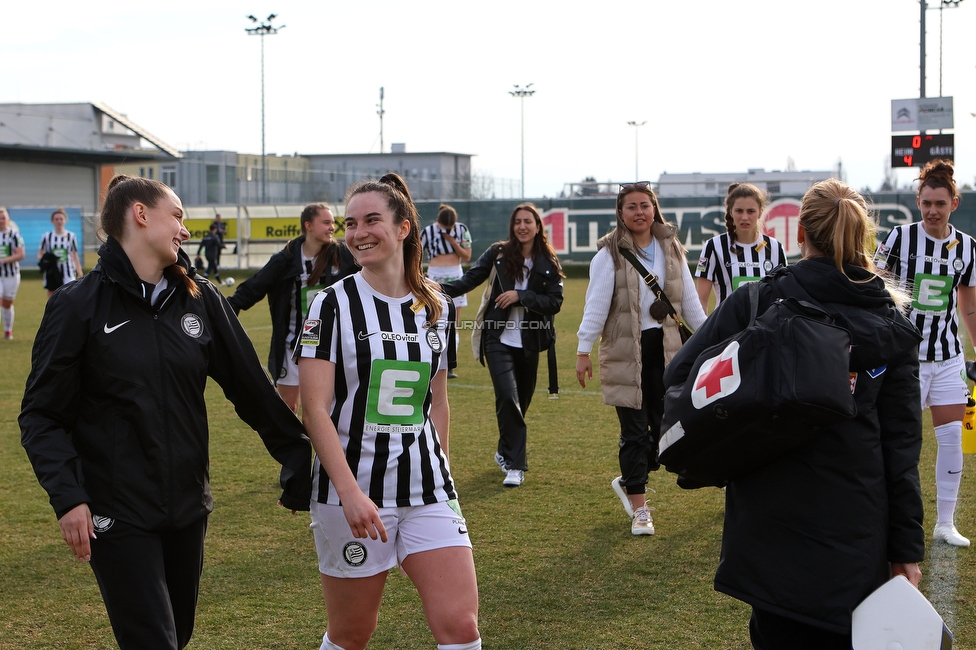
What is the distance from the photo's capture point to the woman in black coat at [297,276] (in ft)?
21.8

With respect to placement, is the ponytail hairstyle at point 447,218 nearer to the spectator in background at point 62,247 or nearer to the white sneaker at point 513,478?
the spectator in background at point 62,247

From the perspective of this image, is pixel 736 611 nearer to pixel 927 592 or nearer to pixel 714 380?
pixel 927 592

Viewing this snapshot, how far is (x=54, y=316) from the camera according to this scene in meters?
2.89

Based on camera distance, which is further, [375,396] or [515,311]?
[515,311]

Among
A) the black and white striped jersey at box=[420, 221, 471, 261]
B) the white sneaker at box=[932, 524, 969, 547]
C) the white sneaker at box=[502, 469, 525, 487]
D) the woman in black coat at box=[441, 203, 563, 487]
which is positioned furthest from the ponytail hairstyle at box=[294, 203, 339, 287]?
the black and white striped jersey at box=[420, 221, 471, 261]

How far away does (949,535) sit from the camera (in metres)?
5.59

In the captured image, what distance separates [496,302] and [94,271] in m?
4.48

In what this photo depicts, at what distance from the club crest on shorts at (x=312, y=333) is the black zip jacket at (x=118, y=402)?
329mm

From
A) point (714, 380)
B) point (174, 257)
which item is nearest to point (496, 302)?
point (174, 257)

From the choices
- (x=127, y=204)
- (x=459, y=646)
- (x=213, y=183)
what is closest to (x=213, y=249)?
(x=213, y=183)

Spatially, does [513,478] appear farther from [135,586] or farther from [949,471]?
[135,586]

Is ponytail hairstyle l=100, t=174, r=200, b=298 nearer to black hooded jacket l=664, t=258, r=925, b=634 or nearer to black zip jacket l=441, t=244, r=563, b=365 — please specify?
black hooded jacket l=664, t=258, r=925, b=634

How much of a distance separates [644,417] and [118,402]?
3.68 metres

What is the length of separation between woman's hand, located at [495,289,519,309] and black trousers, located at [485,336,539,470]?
Answer: 1.19 ft
